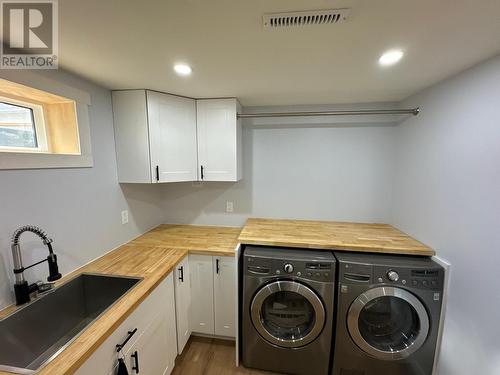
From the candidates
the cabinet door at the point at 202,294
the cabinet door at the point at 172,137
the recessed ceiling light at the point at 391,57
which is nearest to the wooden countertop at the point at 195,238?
the cabinet door at the point at 202,294

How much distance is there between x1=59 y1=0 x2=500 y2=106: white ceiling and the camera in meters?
0.79

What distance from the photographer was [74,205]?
144 cm

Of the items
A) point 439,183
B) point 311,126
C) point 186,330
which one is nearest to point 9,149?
point 186,330

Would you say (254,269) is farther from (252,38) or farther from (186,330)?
(252,38)

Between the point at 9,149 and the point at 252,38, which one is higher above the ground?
the point at 252,38

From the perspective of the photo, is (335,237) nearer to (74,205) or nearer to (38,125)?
(74,205)

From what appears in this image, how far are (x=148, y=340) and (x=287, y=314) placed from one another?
3.39 feet

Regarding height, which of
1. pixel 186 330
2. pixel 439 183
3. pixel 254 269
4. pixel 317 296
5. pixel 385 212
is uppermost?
pixel 439 183

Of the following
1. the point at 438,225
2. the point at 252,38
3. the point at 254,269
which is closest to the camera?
the point at 252,38

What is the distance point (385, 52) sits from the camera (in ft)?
3.68

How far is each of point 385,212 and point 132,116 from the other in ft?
8.67

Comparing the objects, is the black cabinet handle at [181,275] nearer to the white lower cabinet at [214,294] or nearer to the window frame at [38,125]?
the white lower cabinet at [214,294]

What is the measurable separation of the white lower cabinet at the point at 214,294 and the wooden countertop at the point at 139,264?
10 centimetres

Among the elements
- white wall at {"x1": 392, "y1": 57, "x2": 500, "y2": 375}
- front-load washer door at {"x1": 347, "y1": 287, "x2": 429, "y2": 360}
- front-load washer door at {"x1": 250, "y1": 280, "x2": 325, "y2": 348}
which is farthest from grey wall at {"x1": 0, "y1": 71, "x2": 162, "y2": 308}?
white wall at {"x1": 392, "y1": 57, "x2": 500, "y2": 375}
